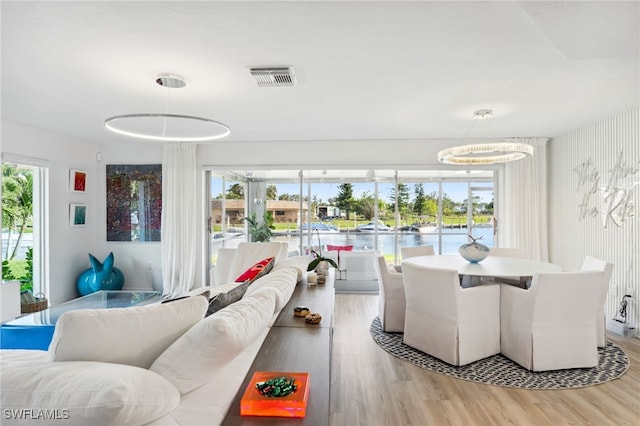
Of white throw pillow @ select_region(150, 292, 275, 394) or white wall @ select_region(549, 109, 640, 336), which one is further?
white wall @ select_region(549, 109, 640, 336)

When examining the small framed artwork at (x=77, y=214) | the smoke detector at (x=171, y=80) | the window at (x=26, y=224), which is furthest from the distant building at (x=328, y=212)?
the window at (x=26, y=224)

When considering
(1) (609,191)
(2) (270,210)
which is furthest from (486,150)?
(2) (270,210)

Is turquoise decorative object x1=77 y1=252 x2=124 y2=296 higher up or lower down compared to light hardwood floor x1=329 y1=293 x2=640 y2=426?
higher up

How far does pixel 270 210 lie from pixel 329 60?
13.0 feet

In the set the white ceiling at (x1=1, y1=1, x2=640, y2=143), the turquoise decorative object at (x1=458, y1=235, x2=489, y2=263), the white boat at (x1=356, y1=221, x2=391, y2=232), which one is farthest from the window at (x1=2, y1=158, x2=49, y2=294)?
the turquoise decorative object at (x1=458, y1=235, x2=489, y2=263)

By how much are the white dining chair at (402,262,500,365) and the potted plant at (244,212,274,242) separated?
3.50 metres

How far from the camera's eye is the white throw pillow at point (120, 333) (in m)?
1.28

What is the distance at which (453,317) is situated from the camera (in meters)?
3.00

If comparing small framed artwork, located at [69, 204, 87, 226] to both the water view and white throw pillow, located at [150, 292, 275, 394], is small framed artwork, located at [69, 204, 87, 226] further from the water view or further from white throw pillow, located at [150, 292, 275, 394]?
white throw pillow, located at [150, 292, 275, 394]

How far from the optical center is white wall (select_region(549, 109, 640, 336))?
386 cm

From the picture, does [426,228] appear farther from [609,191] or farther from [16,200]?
[16,200]

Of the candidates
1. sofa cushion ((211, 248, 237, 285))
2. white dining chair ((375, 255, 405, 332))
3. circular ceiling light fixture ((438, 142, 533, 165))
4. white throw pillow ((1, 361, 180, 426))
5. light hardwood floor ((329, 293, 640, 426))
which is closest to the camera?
white throw pillow ((1, 361, 180, 426))

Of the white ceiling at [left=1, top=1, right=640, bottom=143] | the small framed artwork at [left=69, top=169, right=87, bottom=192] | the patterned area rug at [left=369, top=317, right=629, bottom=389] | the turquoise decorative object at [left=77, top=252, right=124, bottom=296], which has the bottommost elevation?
the patterned area rug at [left=369, top=317, right=629, bottom=389]

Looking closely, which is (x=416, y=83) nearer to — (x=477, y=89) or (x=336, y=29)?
(x=477, y=89)
